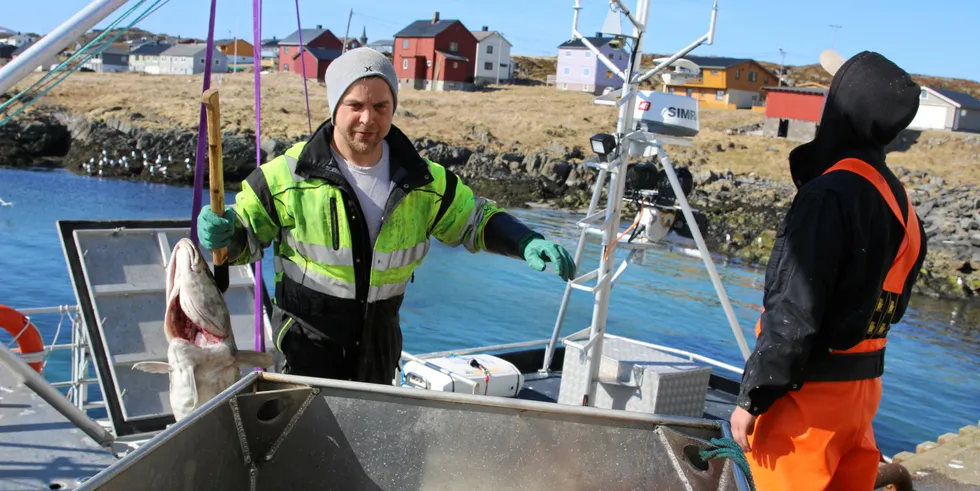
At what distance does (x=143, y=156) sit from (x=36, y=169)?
3.60 m

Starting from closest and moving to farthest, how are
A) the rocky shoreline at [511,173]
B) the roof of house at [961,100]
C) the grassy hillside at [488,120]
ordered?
the rocky shoreline at [511,173] < the grassy hillside at [488,120] < the roof of house at [961,100]

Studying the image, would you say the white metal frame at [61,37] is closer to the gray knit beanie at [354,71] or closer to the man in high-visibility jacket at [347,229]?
the man in high-visibility jacket at [347,229]

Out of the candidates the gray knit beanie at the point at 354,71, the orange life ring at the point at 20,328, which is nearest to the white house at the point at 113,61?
the orange life ring at the point at 20,328

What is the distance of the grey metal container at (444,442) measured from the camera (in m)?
2.07

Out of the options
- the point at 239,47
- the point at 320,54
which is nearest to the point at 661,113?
the point at 320,54

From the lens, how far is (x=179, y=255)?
2.30 metres

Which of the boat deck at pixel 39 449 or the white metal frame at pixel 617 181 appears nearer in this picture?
the boat deck at pixel 39 449

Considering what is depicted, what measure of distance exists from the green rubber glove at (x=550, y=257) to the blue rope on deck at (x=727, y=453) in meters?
0.74

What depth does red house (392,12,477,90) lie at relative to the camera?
176ft

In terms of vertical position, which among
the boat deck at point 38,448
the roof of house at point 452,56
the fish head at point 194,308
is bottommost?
the boat deck at point 38,448

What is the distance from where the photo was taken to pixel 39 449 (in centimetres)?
355

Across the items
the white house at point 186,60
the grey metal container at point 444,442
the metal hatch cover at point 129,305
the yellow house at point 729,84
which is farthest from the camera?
the white house at point 186,60

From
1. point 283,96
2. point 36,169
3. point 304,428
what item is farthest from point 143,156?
point 304,428

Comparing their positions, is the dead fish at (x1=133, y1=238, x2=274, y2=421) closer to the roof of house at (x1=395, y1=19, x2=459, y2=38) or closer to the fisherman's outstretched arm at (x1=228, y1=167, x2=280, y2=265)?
the fisherman's outstretched arm at (x1=228, y1=167, x2=280, y2=265)
